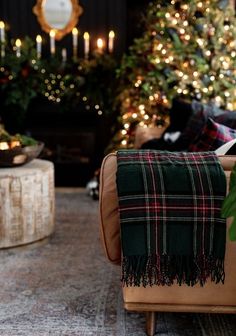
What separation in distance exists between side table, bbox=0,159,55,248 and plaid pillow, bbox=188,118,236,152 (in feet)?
3.25

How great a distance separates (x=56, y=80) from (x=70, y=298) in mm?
2890

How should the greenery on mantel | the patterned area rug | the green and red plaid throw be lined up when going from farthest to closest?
1. the greenery on mantel
2. the patterned area rug
3. the green and red plaid throw

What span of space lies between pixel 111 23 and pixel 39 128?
1238 mm

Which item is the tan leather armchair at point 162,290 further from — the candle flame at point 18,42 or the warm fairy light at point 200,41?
the candle flame at point 18,42

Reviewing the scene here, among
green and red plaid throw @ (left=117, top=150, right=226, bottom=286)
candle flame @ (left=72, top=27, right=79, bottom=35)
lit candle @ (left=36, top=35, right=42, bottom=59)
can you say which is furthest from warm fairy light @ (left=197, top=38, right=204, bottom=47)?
green and red plaid throw @ (left=117, top=150, right=226, bottom=286)

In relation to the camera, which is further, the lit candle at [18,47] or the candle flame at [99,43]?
the lit candle at [18,47]

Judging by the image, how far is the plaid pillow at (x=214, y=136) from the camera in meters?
2.73

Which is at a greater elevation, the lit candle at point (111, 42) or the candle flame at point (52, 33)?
the candle flame at point (52, 33)

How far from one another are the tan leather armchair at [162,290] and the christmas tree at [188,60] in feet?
7.98

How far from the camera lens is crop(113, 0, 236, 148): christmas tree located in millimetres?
4387

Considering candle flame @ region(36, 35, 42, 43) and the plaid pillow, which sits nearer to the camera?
the plaid pillow

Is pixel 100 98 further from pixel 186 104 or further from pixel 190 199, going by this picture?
pixel 190 199

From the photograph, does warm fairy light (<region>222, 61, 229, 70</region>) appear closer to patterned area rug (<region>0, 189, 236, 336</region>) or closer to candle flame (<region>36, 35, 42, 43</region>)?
candle flame (<region>36, 35, 42, 43</region>)

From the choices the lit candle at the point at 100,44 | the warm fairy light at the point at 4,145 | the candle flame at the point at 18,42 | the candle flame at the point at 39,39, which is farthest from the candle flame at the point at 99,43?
the warm fairy light at the point at 4,145
